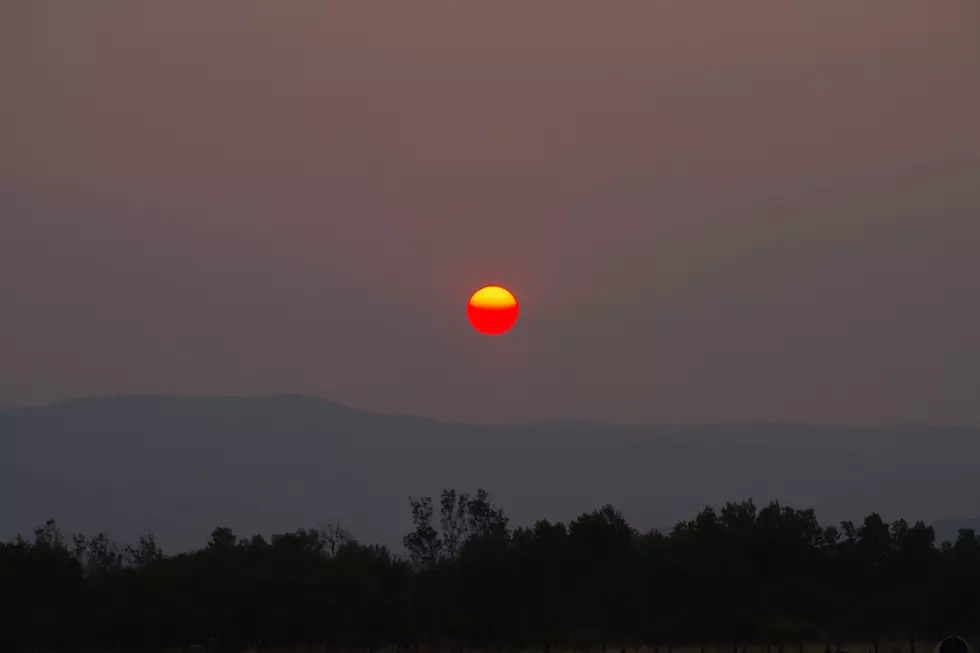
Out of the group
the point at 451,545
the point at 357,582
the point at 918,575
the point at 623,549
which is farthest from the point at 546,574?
the point at 451,545

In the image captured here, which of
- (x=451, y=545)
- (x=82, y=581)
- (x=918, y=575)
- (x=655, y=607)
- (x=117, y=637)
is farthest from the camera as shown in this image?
(x=451, y=545)

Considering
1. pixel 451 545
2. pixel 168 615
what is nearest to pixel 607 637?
pixel 168 615

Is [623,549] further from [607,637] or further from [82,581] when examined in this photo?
[82,581]

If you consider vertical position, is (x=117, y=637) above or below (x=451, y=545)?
below

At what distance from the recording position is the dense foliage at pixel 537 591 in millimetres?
59188

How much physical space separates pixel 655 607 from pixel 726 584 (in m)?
3.54

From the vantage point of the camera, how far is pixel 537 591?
69.5 m

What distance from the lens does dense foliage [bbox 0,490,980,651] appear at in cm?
5919

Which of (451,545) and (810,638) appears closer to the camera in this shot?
(810,638)

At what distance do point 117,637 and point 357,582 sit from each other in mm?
11055

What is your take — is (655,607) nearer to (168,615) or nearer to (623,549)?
(623,549)

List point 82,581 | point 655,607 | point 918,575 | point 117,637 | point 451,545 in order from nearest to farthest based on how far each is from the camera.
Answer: point 117,637 → point 82,581 → point 655,607 → point 918,575 → point 451,545

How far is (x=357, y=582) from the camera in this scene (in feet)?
212

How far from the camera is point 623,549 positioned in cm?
7625
